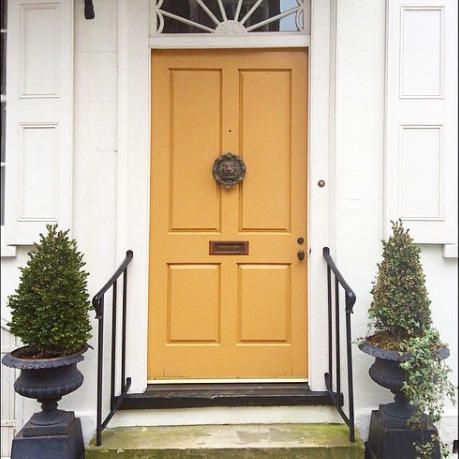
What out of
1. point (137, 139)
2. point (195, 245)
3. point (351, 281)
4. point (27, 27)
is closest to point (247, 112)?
point (137, 139)

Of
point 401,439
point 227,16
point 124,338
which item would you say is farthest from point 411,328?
point 227,16

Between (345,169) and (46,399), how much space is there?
214 cm

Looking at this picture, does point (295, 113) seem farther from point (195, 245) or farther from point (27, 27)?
point (27, 27)

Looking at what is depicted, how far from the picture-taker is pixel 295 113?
122 inches

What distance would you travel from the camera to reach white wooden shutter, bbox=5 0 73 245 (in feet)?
9.60

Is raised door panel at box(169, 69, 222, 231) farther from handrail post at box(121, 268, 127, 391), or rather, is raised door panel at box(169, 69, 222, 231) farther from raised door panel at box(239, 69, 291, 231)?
handrail post at box(121, 268, 127, 391)

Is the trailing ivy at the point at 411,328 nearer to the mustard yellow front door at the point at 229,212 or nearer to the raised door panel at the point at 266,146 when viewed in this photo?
the mustard yellow front door at the point at 229,212

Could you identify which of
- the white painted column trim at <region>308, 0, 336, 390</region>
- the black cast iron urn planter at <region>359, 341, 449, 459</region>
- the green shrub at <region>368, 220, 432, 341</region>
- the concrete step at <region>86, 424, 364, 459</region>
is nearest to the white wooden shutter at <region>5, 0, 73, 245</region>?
the concrete step at <region>86, 424, 364, 459</region>

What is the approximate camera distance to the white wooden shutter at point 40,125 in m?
2.93

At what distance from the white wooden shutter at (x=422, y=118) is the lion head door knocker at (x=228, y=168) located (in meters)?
0.89

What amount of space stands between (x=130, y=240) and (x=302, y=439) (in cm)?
153

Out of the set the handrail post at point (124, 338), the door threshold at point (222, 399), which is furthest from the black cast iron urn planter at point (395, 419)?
the handrail post at point (124, 338)

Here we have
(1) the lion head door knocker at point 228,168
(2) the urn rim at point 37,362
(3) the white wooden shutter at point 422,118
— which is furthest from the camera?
(1) the lion head door knocker at point 228,168

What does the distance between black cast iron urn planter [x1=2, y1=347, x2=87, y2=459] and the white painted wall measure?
0.28 meters
